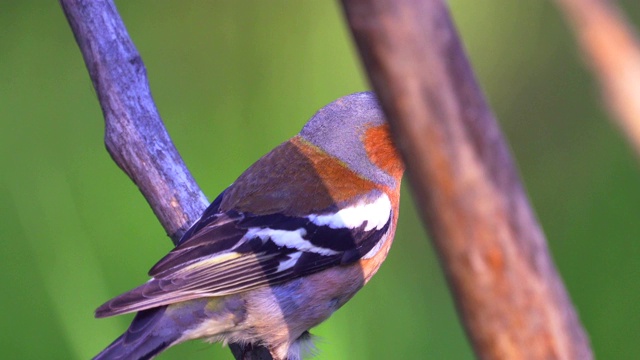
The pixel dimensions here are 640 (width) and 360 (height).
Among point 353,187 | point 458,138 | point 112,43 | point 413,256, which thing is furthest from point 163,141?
point 458,138

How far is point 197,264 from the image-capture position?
200 centimetres

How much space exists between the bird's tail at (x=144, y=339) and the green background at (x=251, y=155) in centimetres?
51

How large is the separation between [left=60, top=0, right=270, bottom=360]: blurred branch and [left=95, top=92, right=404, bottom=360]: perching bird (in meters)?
0.11

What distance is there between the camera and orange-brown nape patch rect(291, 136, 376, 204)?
2297mm

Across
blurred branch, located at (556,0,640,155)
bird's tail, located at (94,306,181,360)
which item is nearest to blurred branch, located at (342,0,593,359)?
blurred branch, located at (556,0,640,155)

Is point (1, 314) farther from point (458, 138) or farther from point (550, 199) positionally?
point (458, 138)

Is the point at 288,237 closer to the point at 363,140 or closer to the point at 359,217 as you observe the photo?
the point at 359,217

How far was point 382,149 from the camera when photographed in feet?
7.87

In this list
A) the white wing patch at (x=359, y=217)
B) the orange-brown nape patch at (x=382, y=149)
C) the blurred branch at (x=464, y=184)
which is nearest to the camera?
the blurred branch at (x=464, y=184)

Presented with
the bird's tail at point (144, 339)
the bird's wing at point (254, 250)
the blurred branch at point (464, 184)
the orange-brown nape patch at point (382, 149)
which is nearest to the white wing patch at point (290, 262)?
the bird's wing at point (254, 250)

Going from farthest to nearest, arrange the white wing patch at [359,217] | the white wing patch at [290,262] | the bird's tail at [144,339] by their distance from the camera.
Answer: the white wing patch at [359,217], the white wing patch at [290,262], the bird's tail at [144,339]

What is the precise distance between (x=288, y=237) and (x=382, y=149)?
1.54 ft

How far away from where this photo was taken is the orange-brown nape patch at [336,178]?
230 cm

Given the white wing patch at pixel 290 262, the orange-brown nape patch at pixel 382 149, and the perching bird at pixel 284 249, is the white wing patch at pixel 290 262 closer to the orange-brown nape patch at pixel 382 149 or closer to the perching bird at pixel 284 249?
the perching bird at pixel 284 249
